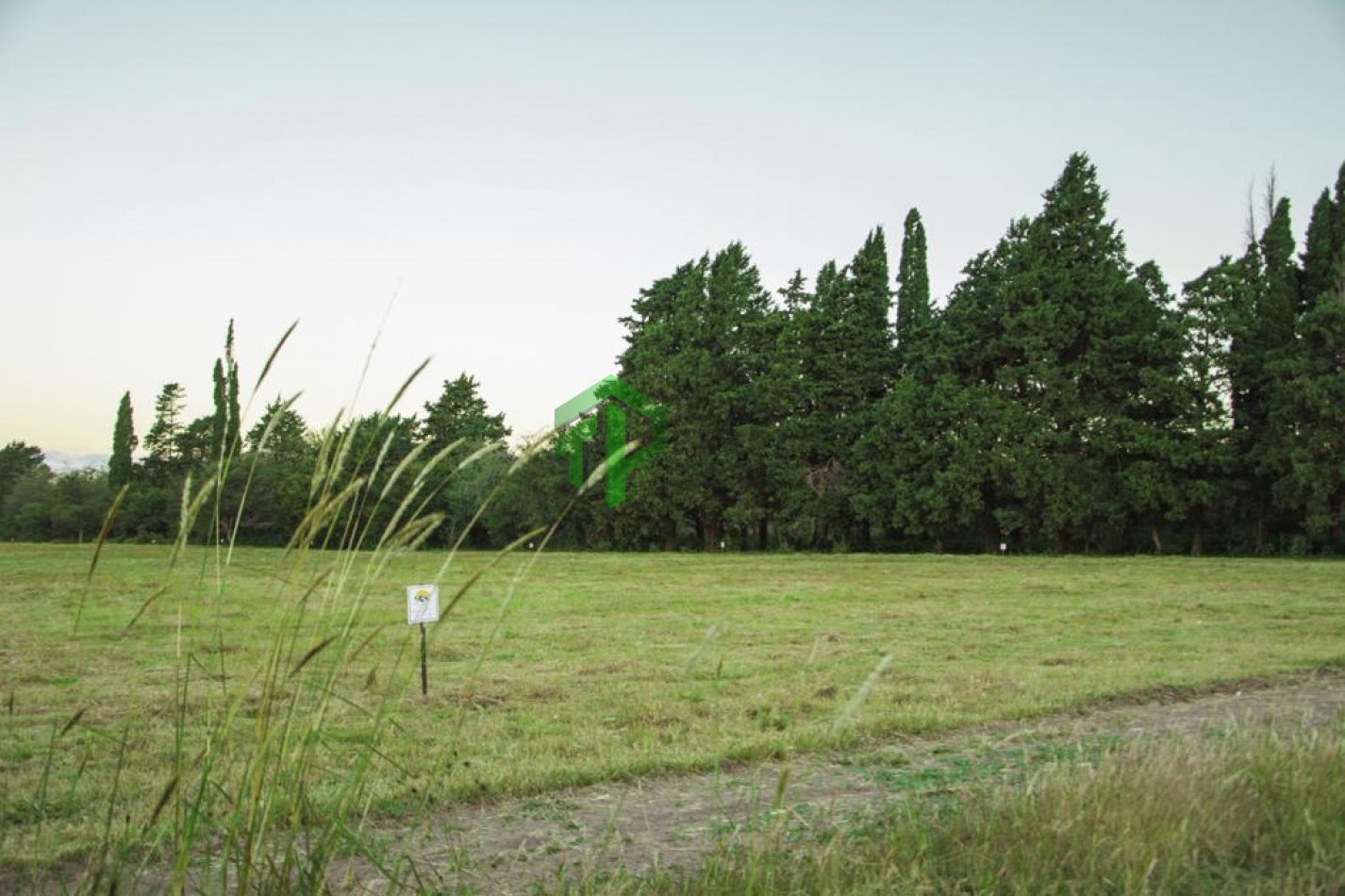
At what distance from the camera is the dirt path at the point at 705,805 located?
3.96 meters

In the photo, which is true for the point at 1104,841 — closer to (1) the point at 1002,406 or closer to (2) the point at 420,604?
(2) the point at 420,604

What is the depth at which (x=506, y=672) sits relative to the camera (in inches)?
435

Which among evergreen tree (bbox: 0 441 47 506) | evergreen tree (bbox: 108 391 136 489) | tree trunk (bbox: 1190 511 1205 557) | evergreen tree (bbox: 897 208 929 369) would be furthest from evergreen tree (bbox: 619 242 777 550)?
evergreen tree (bbox: 0 441 47 506)

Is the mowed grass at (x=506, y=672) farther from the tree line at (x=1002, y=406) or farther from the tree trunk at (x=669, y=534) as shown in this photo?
the tree trunk at (x=669, y=534)

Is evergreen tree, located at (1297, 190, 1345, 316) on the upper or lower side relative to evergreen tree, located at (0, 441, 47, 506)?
upper

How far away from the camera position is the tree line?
3453 cm

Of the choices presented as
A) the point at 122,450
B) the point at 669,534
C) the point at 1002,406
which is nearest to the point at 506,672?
the point at 1002,406

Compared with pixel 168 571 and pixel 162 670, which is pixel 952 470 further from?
pixel 168 571

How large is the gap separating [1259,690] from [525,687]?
725cm

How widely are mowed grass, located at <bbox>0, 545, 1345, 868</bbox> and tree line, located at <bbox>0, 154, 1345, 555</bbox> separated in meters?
12.0

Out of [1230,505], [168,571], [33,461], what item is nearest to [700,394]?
[1230,505]

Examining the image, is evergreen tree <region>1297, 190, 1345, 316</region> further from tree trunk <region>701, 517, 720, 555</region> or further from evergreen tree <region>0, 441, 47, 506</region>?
evergreen tree <region>0, 441, 47, 506</region>

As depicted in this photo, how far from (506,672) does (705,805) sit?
19.9ft

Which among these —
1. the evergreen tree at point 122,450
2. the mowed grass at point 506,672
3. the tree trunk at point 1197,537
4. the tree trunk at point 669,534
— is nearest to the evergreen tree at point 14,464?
the evergreen tree at point 122,450
